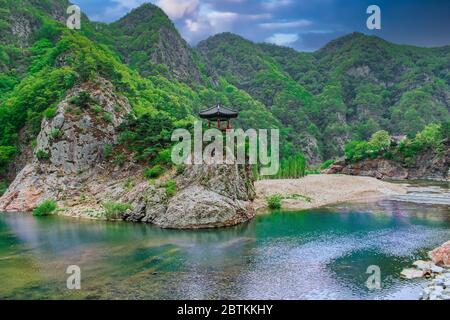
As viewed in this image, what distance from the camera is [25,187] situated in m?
57.7

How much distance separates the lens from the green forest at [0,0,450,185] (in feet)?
223

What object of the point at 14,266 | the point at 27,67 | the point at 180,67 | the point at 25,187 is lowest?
the point at 14,266

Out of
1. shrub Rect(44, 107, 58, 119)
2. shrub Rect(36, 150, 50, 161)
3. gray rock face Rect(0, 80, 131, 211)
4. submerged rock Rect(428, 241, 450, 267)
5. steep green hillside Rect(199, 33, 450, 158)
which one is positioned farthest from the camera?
steep green hillside Rect(199, 33, 450, 158)

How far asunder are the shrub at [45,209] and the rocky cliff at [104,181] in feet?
4.01

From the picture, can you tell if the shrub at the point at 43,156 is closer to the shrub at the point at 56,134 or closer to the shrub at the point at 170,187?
the shrub at the point at 56,134

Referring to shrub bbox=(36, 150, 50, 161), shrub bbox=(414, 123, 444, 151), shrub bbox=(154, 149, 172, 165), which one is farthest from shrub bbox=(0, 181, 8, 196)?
shrub bbox=(414, 123, 444, 151)

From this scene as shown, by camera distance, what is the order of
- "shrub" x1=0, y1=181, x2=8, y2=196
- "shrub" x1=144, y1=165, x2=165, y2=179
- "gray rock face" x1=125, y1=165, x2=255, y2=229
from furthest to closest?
"shrub" x1=0, y1=181, x2=8, y2=196, "shrub" x1=144, y1=165, x2=165, y2=179, "gray rock face" x1=125, y1=165, x2=255, y2=229

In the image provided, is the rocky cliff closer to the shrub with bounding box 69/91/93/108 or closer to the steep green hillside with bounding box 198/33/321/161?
the shrub with bounding box 69/91/93/108

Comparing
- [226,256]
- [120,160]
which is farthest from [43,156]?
[226,256]

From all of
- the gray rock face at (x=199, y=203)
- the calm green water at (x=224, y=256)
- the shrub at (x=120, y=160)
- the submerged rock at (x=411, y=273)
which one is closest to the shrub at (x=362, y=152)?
the calm green water at (x=224, y=256)

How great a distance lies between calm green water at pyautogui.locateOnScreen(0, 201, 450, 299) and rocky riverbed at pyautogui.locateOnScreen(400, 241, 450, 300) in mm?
802
